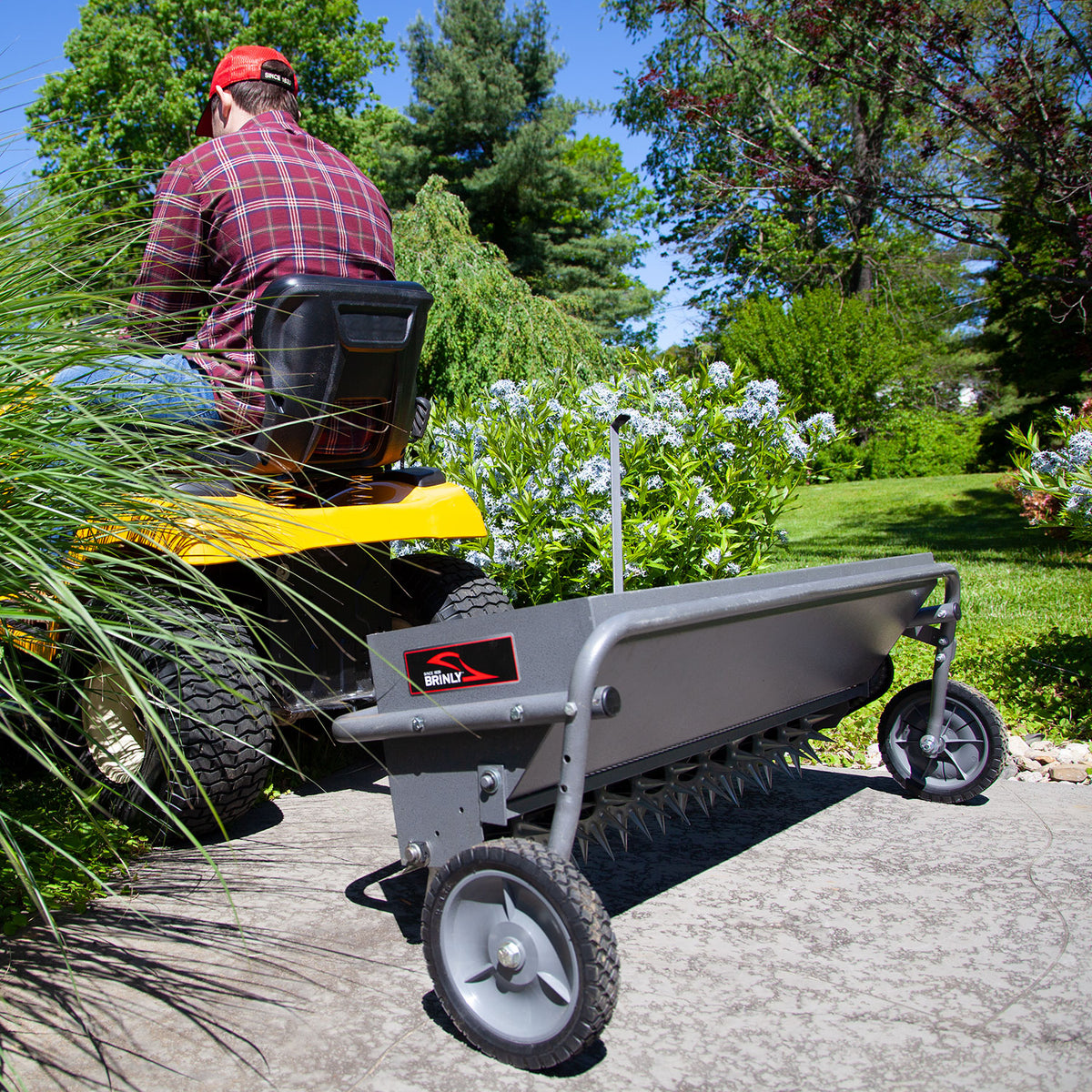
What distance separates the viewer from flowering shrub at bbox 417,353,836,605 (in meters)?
4.15

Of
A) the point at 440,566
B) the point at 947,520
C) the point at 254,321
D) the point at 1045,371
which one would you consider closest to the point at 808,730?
the point at 440,566

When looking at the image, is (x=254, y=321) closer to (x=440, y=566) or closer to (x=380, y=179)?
(x=440, y=566)

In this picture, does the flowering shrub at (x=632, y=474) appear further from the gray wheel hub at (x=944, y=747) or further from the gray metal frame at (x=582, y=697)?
the gray metal frame at (x=582, y=697)

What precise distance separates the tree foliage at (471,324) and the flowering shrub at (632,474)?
3065mm

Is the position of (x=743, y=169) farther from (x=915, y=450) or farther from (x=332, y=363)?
(x=332, y=363)

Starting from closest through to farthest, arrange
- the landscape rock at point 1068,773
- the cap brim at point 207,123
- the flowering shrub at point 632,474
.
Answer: the cap brim at point 207,123, the landscape rock at point 1068,773, the flowering shrub at point 632,474

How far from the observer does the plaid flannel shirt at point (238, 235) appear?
2488mm

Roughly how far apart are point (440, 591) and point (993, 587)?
14.7 ft

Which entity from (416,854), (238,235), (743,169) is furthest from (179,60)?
(416,854)

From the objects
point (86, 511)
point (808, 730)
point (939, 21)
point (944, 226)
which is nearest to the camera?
point (86, 511)

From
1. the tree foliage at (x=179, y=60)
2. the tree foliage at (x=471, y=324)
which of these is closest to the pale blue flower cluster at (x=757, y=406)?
the tree foliage at (x=471, y=324)

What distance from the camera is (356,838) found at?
9.13 feet

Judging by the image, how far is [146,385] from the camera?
6.48 ft

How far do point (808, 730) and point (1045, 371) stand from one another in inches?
588
